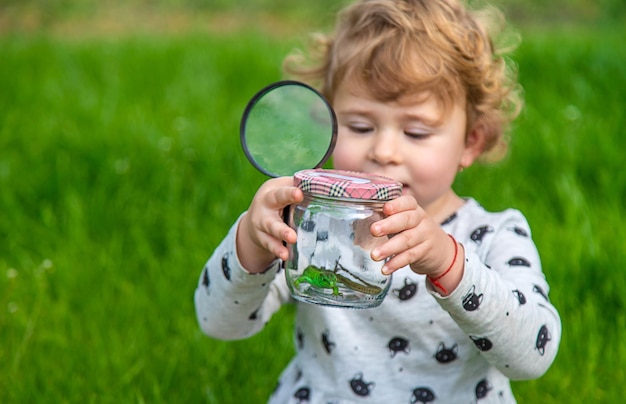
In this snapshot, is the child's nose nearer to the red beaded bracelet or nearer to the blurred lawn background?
the red beaded bracelet

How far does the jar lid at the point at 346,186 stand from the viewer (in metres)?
1.40

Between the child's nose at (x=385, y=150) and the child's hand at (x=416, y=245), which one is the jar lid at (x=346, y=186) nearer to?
the child's hand at (x=416, y=245)

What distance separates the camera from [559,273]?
2604 millimetres

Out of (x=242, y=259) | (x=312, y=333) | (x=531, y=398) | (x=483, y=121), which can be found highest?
(x=483, y=121)

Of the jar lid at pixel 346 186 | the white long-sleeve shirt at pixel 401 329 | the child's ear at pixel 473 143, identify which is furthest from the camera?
the child's ear at pixel 473 143

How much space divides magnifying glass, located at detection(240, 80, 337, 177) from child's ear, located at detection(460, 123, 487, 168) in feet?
1.49

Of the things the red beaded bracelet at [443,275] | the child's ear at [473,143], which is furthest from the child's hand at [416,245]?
the child's ear at [473,143]

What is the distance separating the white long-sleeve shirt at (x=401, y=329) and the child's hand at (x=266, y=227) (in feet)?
0.12

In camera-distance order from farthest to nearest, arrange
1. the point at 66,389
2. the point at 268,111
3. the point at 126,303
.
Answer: the point at 126,303
the point at 66,389
the point at 268,111

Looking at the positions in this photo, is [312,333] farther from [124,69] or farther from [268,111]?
[124,69]

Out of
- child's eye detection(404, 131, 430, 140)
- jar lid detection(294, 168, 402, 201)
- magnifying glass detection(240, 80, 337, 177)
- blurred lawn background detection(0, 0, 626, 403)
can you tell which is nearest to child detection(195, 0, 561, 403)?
child's eye detection(404, 131, 430, 140)

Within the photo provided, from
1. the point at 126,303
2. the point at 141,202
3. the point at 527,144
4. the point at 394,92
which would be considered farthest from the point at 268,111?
the point at 527,144

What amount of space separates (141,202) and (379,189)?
6.21 feet

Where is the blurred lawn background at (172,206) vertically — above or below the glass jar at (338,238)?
below
